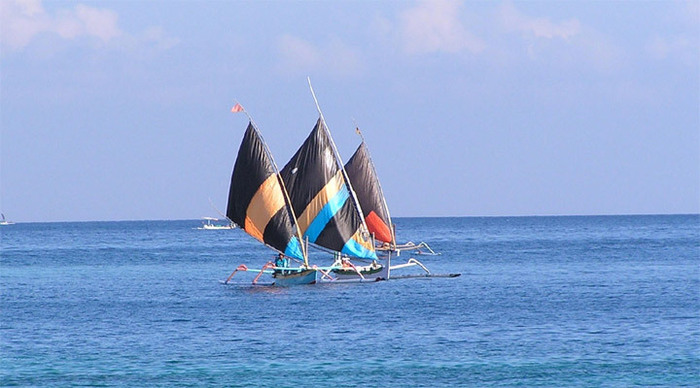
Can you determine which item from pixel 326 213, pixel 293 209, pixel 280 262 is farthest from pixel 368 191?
pixel 280 262

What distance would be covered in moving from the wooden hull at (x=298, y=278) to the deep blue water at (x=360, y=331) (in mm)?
1144

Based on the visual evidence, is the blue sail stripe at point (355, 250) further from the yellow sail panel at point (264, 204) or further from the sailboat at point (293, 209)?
the yellow sail panel at point (264, 204)

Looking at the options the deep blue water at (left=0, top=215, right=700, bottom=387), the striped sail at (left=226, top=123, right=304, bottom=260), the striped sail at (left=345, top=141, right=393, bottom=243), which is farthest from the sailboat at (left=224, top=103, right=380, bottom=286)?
the striped sail at (left=345, top=141, right=393, bottom=243)

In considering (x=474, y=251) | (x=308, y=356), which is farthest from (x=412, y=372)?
(x=474, y=251)

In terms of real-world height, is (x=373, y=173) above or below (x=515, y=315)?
above

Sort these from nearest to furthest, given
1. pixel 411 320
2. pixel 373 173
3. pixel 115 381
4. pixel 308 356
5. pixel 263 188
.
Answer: pixel 115 381 < pixel 308 356 < pixel 411 320 < pixel 263 188 < pixel 373 173

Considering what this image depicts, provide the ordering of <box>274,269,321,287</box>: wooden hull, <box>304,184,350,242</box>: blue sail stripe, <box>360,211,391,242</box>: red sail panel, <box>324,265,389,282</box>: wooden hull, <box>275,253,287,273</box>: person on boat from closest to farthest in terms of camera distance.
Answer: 1. <box>274,269,321,287</box>: wooden hull
2. <box>275,253,287,273</box>: person on boat
3. <box>304,184,350,242</box>: blue sail stripe
4. <box>324,265,389,282</box>: wooden hull
5. <box>360,211,391,242</box>: red sail panel

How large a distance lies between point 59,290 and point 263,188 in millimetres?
17124

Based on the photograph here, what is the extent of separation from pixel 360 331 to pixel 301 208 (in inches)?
846

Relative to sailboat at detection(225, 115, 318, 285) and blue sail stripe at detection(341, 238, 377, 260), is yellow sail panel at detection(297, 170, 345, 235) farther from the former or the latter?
blue sail stripe at detection(341, 238, 377, 260)

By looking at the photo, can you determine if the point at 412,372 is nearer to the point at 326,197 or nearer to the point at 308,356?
the point at 308,356

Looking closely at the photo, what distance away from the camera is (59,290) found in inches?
2968

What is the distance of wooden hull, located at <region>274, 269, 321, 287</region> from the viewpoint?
6794 centimetres

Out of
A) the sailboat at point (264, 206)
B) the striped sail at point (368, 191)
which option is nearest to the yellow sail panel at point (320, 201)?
the sailboat at point (264, 206)
